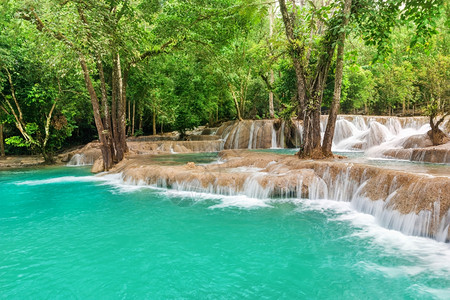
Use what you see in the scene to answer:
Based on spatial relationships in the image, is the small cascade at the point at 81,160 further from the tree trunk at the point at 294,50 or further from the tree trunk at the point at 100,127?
the tree trunk at the point at 294,50

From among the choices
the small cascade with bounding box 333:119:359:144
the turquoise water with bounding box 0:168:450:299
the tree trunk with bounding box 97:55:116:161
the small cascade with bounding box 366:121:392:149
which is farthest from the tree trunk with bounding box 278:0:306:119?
the small cascade with bounding box 333:119:359:144

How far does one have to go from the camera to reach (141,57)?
13.4m

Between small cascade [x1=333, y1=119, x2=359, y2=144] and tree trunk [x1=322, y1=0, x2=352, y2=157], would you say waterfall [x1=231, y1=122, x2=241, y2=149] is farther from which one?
tree trunk [x1=322, y1=0, x2=352, y2=157]

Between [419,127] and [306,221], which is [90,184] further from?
[419,127]

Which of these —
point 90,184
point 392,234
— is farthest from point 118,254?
point 90,184

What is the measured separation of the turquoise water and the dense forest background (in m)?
4.42

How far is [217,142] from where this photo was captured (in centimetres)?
2142

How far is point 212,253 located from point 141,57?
11.1 meters

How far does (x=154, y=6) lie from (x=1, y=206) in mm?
9448

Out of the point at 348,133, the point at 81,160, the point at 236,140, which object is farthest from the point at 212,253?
the point at 348,133

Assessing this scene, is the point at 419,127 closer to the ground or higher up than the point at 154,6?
closer to the ground

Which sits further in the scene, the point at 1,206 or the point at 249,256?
the point at 1,206

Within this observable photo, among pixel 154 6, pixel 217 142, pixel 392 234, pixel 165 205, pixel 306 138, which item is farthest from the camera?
pixel 217 142

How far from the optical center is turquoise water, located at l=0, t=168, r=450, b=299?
3.75 m
